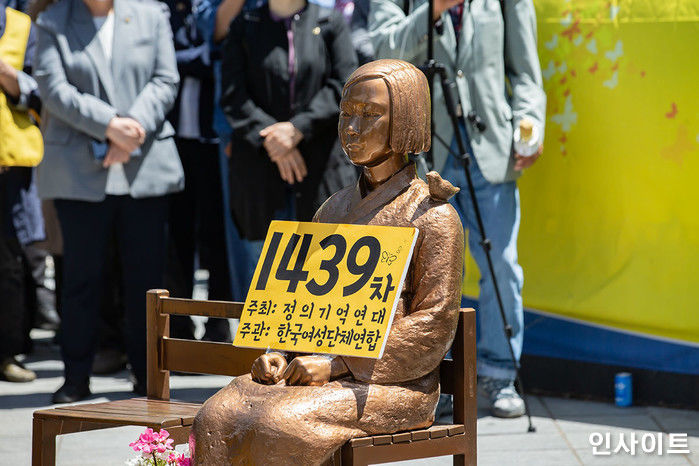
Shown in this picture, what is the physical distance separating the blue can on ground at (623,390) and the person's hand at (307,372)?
10.3ft

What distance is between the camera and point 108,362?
741 cm

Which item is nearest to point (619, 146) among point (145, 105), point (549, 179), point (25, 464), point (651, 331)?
point (549, 179)

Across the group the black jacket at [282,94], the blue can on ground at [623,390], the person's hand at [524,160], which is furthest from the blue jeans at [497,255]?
the black jacket at [282,94]

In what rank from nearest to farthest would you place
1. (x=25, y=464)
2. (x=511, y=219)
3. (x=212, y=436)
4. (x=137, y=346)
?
(x=212, y=436), (x=25, y=464), (x=511, y=219), (x=137, y=346)

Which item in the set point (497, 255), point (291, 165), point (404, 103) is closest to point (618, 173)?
point (497, 255)

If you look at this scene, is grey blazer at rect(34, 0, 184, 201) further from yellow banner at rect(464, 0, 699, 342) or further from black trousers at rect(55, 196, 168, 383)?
yellow banner at rect(464, 0, 699, 342)

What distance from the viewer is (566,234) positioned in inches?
253

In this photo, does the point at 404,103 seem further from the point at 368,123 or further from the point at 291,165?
the point at 291,165

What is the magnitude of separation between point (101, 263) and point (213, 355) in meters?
2.58

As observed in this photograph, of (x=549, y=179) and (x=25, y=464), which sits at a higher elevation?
(x=549, y=179)

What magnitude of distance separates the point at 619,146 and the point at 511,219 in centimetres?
64

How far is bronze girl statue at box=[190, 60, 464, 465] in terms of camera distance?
129 inches

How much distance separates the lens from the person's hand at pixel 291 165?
6422 mm

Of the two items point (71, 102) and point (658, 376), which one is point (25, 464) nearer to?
point (71, 102)
